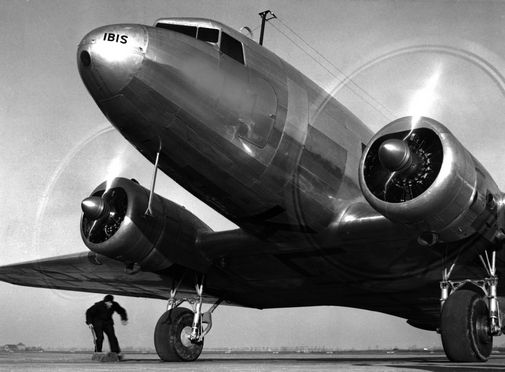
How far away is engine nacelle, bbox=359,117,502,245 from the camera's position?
7.38 metres

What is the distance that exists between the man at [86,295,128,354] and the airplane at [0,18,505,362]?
1.18m

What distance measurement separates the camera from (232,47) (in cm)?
861

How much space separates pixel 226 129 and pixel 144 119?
3.69 feet

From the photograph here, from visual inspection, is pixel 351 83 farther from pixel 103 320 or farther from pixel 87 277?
pixel 87 277

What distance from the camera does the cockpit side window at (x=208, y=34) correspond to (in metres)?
8.55

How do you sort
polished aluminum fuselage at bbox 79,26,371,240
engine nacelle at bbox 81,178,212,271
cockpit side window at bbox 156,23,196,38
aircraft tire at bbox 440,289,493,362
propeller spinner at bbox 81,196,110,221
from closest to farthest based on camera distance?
aircraft tire at bbox 440,289,493,362
polished aluminum fuselage at bbox 79,26,371,240
cockpit side window at bbox 156,23,196,38
propeller spinner at bbox 81,196,110,221
engine nacelle at bbox 81,178,212,271

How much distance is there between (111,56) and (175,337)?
19.4 feet

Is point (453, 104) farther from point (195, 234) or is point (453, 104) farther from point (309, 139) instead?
point (195, 234)

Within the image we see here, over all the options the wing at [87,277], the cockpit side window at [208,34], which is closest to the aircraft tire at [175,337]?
the wing at [87,277]

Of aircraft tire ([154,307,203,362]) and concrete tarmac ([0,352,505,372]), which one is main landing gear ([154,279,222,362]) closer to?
aircraft tire ([154,307,203,362])

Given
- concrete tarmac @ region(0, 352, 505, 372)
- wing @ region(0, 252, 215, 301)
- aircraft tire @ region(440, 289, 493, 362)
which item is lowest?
concrete tarmac @ region(0, 352, 505, 372)

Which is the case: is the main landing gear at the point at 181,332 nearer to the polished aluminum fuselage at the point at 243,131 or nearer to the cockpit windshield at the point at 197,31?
the polished aluminum fuselage at the point at 243,131

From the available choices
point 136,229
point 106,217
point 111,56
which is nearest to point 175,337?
point 136,229

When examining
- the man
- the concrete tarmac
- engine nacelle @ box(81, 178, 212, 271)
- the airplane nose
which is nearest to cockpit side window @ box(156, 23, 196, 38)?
the airplane nose
